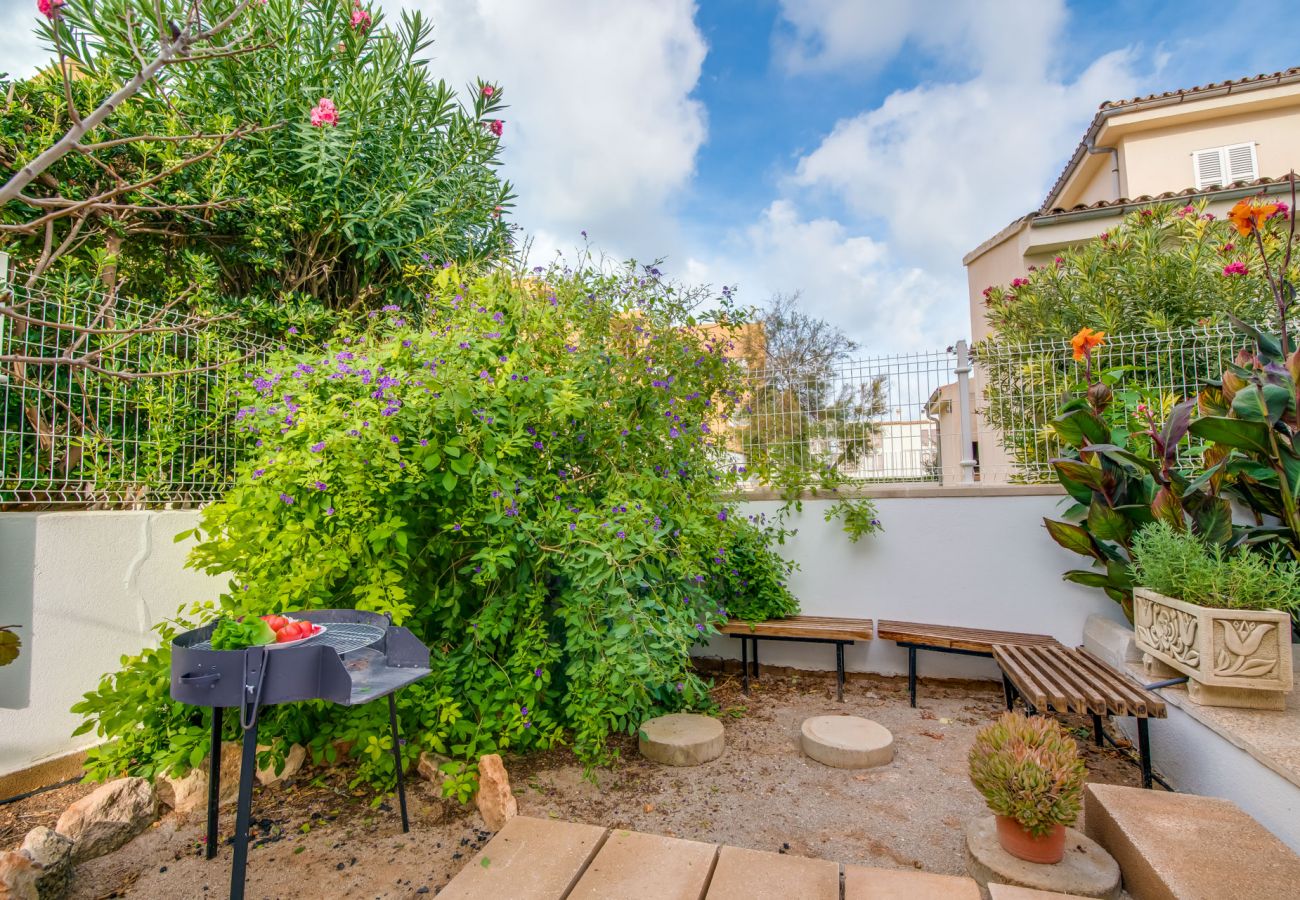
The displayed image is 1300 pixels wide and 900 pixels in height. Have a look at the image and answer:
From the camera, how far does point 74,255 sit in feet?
14.9

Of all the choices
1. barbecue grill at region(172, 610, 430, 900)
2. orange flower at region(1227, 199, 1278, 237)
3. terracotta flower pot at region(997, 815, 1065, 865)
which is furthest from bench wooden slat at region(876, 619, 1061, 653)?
barbecue grill at region(172, 610, 430, 900)

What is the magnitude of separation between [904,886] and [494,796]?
1.74 m

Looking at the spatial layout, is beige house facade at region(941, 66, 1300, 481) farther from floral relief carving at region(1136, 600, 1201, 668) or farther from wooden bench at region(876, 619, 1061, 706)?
floral relief carving at region(1136, 600, 1201, 668)

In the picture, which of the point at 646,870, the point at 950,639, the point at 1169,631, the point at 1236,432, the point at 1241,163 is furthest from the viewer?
the point at 1241,163

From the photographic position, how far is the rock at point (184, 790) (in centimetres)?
278

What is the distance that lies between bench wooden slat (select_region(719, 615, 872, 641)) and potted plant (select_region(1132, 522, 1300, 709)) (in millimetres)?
1704

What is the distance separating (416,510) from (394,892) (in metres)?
1.62

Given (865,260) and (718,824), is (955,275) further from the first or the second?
(718,824)

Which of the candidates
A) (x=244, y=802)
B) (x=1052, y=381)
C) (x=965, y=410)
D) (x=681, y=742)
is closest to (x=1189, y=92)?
(x=1052, y=381)

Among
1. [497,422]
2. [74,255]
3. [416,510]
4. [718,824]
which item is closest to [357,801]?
[416,510]

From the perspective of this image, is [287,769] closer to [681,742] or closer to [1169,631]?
[681,742]

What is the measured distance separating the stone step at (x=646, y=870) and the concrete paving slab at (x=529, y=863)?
5 centimetres

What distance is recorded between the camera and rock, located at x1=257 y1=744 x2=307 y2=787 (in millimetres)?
3023

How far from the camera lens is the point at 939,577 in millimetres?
4887
